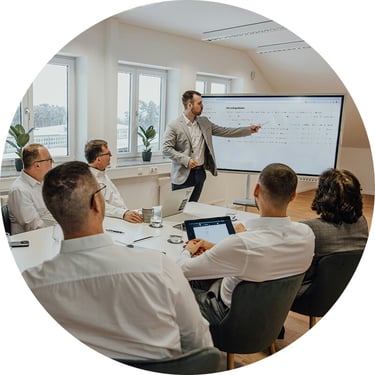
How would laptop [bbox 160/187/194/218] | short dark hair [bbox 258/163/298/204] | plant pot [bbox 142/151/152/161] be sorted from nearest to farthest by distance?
short dark hair [bbox 258/163/298/204] → laptop [bbox 160/187/194/218] → plant pot [bbox 142/151/152/161]

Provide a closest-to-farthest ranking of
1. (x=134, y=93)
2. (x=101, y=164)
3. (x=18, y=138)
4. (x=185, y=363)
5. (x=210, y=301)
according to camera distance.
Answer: (x=185, y=363)
(x=210, y=301)
(x=101, y=164)
(x=18, y=138)
(x=134, y=93)

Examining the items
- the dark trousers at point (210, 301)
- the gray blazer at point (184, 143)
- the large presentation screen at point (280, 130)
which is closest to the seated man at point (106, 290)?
the dark trousers at point (210, 301)

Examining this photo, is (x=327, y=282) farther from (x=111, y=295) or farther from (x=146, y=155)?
(x=146, y=155)

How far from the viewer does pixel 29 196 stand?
2.43 m

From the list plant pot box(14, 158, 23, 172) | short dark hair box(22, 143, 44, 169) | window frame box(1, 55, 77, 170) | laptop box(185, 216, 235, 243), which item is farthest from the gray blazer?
laptop box(185, 216, 235, 243)

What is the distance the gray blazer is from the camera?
402cm

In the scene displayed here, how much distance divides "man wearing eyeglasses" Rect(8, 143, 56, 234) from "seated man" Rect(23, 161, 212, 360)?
4.13 feet

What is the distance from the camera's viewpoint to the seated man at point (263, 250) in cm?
155

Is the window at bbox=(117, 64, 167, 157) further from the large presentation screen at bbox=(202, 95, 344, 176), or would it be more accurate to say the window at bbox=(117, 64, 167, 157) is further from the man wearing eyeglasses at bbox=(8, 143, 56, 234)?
the man wearing eyeglasses at bbox=(8, 143, 56, 234)

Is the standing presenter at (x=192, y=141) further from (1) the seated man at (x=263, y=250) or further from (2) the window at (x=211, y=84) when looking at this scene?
(1) the seated man at (x=263, y=250)

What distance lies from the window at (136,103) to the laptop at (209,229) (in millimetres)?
2858

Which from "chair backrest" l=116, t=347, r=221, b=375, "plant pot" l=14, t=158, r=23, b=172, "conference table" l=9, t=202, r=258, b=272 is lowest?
"chair backrest" l=116, t=347, r=221, b=375

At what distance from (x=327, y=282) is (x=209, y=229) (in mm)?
646

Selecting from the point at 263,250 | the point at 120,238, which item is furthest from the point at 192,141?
the point at 263,250
